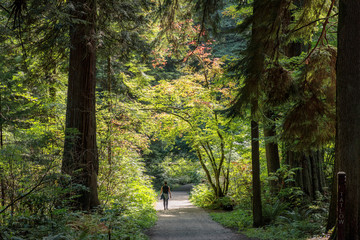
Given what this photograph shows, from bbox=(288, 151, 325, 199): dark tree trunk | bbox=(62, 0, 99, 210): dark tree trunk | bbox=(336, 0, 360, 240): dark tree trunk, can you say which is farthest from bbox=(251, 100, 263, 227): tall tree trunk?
bbox=(62, 0, 99, 210): dark tree trunk

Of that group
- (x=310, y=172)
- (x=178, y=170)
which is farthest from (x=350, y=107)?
(x=178, y=170)

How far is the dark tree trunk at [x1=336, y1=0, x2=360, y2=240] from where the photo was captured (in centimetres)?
470

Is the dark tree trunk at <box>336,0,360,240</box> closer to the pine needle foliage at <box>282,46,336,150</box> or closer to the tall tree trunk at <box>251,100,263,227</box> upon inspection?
the pine needle foliage at <box>282,46,336,150</box>

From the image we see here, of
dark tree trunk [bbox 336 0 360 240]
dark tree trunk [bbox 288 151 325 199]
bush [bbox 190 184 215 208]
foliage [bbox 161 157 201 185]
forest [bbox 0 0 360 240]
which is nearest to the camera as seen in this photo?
dark tree trunk [bbox 336 0 360 240]

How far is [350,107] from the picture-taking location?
16.0ft

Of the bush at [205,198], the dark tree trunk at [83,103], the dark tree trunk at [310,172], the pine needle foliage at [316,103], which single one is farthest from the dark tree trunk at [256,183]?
the bush at [205,198]

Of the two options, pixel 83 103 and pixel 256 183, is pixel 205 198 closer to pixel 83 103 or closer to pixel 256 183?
pixel 256 183

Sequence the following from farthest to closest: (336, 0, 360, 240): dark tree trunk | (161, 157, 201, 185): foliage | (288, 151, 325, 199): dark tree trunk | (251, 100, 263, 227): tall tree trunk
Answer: (161, 157, 201, 185): foliage, (288, 151, 325, 199): dark tree trunk, (251, 100, 263, 227): tall tree trunk, (336, 0, 360, 240): dark tree trunk

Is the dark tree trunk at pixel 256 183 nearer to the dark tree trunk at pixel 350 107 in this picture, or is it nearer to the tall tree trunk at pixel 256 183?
the tall tree trunk at pixel 256 183

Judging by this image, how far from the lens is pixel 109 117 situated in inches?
464

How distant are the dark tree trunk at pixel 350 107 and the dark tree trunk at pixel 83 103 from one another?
6.01m

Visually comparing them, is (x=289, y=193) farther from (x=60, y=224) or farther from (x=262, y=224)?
(x=60, y=224)

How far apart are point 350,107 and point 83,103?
6.46 m

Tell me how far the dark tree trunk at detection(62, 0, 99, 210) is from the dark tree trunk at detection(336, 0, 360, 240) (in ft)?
19.7
